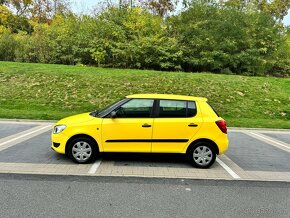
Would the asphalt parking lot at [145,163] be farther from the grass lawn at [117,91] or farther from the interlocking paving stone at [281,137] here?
the grass lawn at [117,91]

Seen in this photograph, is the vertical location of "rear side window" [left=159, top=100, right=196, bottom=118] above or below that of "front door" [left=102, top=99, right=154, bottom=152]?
above

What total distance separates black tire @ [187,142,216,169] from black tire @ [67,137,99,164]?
208 centimetres

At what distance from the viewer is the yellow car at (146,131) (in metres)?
6.01

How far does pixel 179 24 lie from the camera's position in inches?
943

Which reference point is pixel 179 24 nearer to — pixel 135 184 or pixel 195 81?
pixel 195 81

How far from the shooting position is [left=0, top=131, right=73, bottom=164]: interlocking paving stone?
619 centimetres

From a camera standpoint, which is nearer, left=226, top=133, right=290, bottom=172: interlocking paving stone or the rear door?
the rear door

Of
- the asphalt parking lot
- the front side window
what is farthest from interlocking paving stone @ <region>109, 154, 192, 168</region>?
the front side window

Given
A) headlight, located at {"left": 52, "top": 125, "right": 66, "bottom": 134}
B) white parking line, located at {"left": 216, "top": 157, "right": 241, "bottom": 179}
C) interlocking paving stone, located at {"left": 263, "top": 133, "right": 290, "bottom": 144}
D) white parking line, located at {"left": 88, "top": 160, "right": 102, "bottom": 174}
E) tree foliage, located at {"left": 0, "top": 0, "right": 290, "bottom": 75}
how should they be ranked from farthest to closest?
tree foliage, located at {"left": 0, "top": 0, "right": 290, "bottom": 75} → interlocking paving stone, located at {"left": 263, "top": 133, "right": 290, "bottom": 144} → headlight, located at {"left": 52, "top": 125, "right": 66, "bottom": 134} → white parking line, located at {"left": 216, "top": 157, "right": 241, "bottom": 179} → white parking line, located at {"left": 88, "top": 160, "right": 102, "bottom": 174}

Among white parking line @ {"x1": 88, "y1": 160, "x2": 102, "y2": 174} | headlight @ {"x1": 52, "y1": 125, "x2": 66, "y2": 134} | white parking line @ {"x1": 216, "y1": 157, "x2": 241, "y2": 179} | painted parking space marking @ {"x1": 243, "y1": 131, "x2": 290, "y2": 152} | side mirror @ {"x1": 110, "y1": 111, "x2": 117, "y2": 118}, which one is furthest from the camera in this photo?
painted parking space marking @ {"x1": 243, "y1": 131, "x2": 290, "y2": 152}

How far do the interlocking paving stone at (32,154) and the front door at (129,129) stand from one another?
1.06m

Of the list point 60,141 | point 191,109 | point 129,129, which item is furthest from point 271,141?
point 60,141

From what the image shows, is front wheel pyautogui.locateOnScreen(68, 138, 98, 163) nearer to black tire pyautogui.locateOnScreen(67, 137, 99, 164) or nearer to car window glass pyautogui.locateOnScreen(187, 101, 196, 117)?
black tire pyautogui.locateOnScreen(67, 137, 99, 164)

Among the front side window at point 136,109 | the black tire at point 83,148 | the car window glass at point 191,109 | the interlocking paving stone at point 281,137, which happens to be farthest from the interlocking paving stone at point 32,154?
the interlocking paving stone at point 281,137
